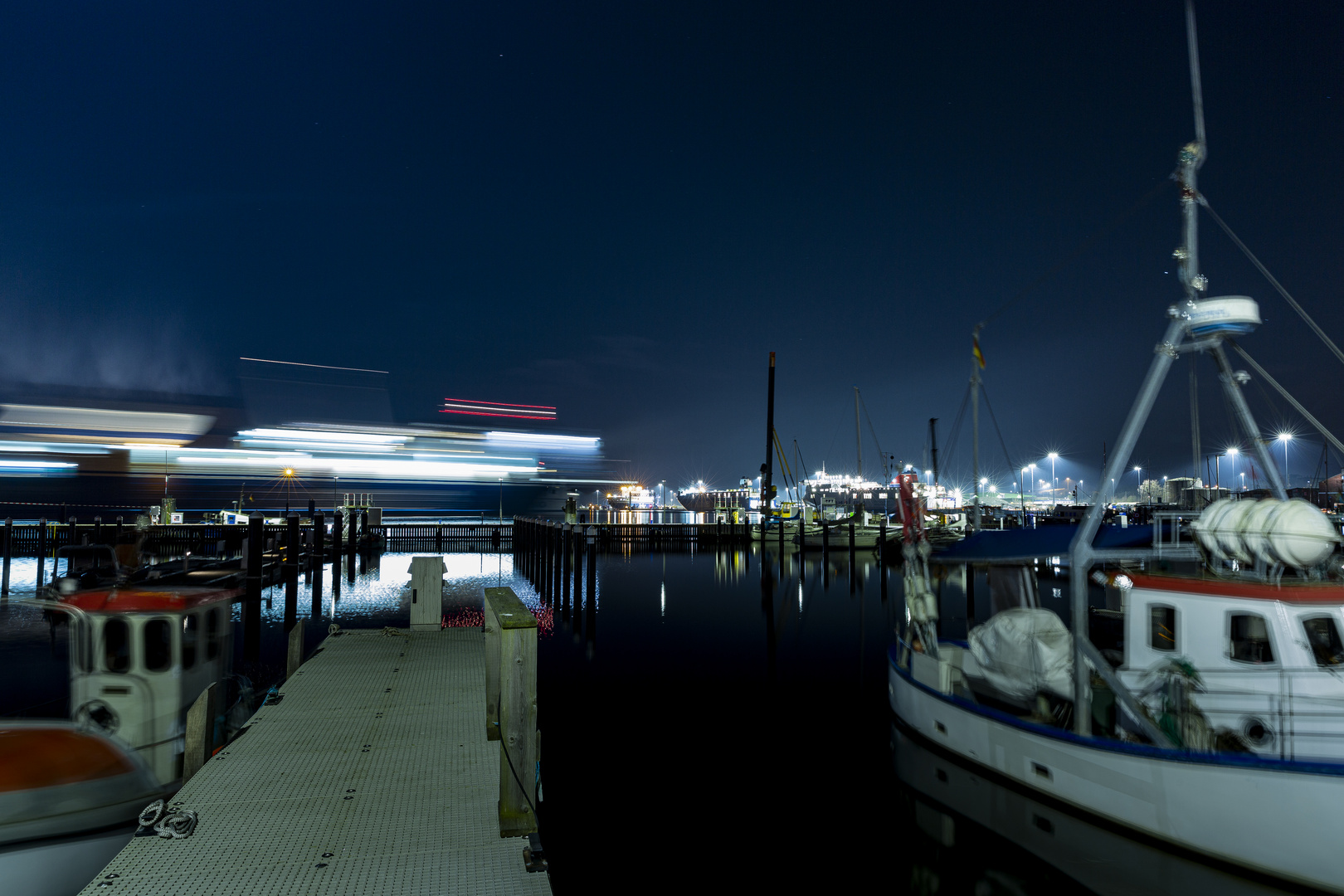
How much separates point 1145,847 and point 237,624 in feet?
77.2

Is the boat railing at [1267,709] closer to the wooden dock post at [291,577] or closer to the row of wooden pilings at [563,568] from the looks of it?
the row of wooden pilings at [563,568]

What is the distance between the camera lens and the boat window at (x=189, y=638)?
26.7 ft

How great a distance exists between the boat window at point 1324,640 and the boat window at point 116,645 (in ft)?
44.1

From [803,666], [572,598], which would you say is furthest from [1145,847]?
[572,598]

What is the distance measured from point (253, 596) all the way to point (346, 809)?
14.6 metres

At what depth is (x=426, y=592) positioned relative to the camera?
1276 centimetres

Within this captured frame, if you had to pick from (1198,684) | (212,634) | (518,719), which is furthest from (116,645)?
(1198,684)

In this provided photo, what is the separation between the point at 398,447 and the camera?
8950 cm

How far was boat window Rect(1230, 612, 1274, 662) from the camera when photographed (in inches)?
317

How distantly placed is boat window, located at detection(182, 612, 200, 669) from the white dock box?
4.30 meters

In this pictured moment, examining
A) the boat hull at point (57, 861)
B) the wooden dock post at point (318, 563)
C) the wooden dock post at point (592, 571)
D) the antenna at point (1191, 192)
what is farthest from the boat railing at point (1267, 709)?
the wooden dock post at point (318, 563)

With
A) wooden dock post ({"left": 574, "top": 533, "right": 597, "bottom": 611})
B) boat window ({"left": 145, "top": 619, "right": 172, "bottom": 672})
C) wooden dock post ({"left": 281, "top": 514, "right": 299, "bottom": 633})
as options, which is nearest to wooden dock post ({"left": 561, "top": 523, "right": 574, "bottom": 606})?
wooden dock post ({"left": 574, "top": 533, "right": 597, "bottom": 611})

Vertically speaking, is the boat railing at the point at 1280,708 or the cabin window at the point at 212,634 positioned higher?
the cabin window at the point at 212,634

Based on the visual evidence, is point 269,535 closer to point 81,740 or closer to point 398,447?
point 81,740
